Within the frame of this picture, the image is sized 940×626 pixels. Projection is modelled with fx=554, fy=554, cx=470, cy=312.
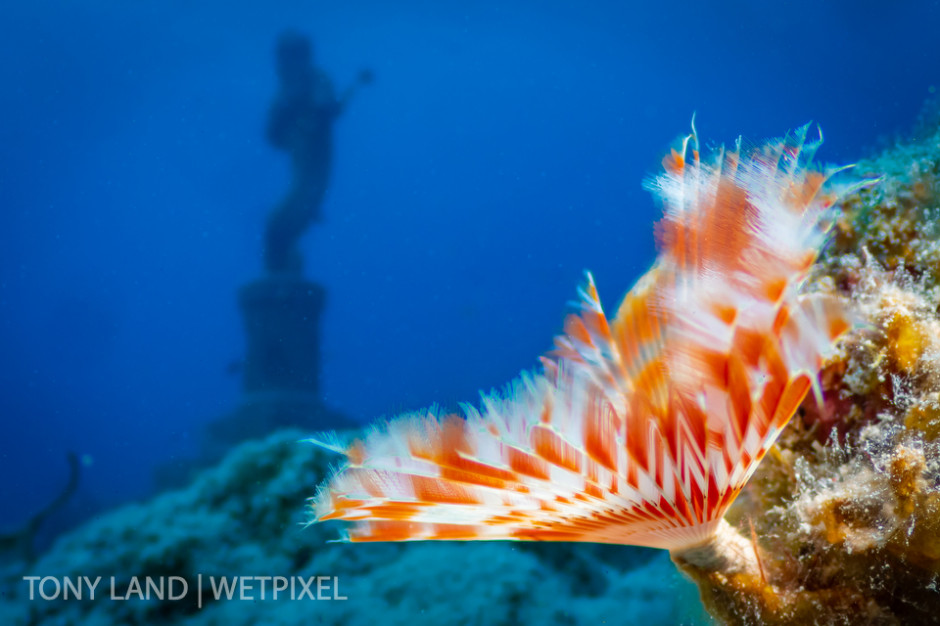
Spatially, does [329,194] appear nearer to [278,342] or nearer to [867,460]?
[278,342]

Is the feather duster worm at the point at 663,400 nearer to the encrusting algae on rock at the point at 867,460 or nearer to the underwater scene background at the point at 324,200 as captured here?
the encrusting algae on rock at the point at 867,460

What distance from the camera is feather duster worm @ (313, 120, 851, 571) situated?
3.13 ft

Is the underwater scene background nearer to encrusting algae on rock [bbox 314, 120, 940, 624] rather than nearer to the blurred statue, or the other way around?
the blurred statue

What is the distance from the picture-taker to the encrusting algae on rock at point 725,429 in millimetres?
959

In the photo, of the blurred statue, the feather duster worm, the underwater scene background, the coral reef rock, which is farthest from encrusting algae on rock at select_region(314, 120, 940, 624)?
the blurred statue

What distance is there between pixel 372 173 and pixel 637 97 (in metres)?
5.43

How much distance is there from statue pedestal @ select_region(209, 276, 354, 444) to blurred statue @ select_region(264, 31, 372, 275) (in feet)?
1.48

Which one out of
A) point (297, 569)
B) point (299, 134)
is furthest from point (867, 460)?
point (299, 134)

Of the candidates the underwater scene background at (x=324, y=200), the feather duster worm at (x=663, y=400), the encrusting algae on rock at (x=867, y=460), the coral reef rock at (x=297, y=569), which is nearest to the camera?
the feather duster worm at (x=663, y=400)

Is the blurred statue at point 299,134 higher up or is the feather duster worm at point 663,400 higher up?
the blurred statue at point 299,134

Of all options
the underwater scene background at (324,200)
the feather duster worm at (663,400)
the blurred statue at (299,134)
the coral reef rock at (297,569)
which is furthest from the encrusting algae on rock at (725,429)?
the blurred statue at (299,134)

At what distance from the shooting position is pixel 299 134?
35.5 feet

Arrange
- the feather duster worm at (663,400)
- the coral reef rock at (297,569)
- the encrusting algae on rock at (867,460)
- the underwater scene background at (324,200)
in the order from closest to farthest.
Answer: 1. the feather duster worm at (663,400)
2. the encrusting algae on rock at (867,460)
3. the coral reef rock at (297,569)
4. the underwater scene background at (324,200)

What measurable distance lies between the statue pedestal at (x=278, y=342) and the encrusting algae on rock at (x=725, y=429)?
28.6ft
